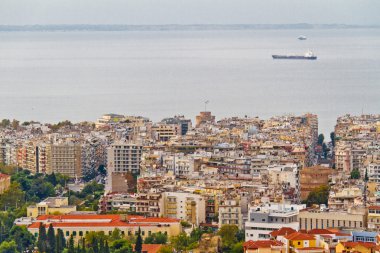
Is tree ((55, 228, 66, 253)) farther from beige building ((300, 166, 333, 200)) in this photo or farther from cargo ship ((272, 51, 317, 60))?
cargo ship ((272, 51, 317, 60))

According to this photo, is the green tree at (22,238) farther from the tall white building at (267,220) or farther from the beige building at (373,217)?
the beige building at (373,217)

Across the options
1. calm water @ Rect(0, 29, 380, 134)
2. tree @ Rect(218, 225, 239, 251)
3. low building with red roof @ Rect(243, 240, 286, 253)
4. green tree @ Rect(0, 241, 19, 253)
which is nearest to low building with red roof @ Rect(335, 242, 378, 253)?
low building with red roof @ Rect(243, 240, 286, 253)

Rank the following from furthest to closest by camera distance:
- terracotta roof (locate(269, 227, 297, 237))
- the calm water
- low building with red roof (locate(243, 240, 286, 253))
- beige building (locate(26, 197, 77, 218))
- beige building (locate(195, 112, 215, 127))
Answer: the calm water, beige building (locate(195, 112, 215, 127)), beige building (locate(26, 197, 77, 218)), terracotta roof (locate(269, 227, 297, 237)), low building with red roof (locate(243, 240, 286, 253))

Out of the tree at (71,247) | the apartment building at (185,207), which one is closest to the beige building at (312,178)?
the apartment building at (185,207)

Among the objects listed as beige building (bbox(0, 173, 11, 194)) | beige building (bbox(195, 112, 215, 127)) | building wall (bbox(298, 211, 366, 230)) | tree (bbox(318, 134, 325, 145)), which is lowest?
building wall (bbox(298, 211, 366, 230))

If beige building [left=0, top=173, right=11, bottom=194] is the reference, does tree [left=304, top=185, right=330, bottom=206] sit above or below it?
below

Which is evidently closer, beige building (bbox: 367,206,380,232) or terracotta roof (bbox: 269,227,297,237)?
terracotta roof (bbox: 269,227,297,237)

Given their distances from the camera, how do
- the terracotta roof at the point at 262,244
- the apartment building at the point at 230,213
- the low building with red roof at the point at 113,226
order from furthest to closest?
the apartment building at the point at 230,213, the low building with red roof at the point at 113,226, the terracotta roof at the point at 262,244
